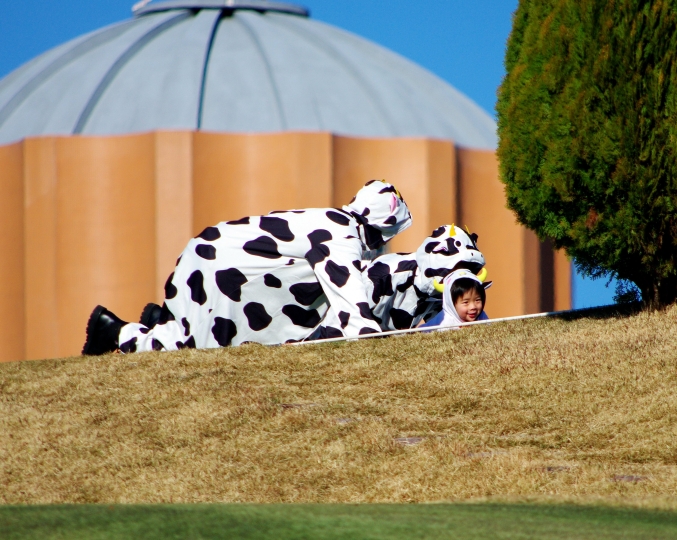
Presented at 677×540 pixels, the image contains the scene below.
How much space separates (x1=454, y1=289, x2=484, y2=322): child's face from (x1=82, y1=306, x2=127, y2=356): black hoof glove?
8.60 ft

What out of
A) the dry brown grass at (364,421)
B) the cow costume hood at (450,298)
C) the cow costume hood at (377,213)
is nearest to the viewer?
the dry brown grass at (364,421)

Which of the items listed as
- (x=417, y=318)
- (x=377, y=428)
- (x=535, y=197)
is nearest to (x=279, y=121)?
(x=417, y=318)

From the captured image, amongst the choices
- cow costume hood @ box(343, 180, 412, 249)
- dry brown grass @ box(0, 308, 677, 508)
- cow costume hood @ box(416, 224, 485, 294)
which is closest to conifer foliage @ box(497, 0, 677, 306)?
dry brown grass @ box(0, 308, 677, 508)

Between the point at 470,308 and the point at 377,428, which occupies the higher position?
the point at 470,308

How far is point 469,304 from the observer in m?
8.27

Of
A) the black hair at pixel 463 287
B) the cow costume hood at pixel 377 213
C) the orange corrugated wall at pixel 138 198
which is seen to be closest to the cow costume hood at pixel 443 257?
the black hair at pixel 463 287

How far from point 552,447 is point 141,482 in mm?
2115

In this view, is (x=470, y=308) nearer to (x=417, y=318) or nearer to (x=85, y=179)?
(x=417, y=318)

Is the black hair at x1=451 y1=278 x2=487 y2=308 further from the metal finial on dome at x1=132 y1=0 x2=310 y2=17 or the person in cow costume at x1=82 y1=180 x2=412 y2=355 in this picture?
the metal finial on dome at x1=132 y1=0 x2=310 y2=17

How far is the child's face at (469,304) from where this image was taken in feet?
27.0

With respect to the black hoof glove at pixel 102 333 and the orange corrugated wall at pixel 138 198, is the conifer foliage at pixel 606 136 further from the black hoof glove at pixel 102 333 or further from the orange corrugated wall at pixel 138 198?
the orange corrugated wall at pixel 138 198

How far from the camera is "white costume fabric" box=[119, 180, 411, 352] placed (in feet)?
26.9

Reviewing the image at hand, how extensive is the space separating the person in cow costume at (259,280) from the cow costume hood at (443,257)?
1.68ft

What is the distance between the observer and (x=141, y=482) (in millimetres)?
5629
